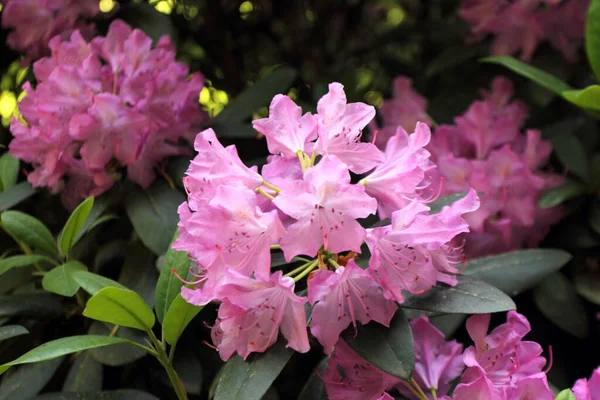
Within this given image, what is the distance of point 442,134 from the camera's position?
1.20m

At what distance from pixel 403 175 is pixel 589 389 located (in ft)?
1.11

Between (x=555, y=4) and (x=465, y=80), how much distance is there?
290mm

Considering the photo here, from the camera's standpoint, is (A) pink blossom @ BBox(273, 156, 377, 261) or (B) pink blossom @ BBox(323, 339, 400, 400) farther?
(B) pink blossom @ BBox(323, 339, 400, 400)

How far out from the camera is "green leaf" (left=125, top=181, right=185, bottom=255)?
3.09 feet

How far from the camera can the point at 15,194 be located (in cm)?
105

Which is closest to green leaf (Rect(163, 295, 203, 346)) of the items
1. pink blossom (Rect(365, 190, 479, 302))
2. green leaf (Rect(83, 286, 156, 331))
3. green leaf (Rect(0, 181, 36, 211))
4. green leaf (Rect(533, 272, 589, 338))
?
green leaf (Rect(83, 286, 156, 331))

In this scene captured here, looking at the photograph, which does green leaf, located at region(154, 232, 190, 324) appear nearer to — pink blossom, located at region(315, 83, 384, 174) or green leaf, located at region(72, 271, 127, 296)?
green leaf, located at region(72, 271, 127, 296)

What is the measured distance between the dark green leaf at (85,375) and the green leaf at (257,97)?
1.79 ft

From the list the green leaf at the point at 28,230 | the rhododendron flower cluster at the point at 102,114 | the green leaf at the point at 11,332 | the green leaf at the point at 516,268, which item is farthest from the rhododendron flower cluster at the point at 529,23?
the green leaf at the point at 11,332

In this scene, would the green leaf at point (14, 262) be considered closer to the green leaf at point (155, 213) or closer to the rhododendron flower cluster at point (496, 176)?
the green leaf at point (155, 213)

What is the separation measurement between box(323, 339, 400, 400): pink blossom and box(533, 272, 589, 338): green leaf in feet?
1.51

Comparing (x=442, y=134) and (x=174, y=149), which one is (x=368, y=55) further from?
(x=174, y=149)

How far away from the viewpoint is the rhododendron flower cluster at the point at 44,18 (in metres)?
1.21

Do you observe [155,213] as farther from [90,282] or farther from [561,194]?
[561,194]
